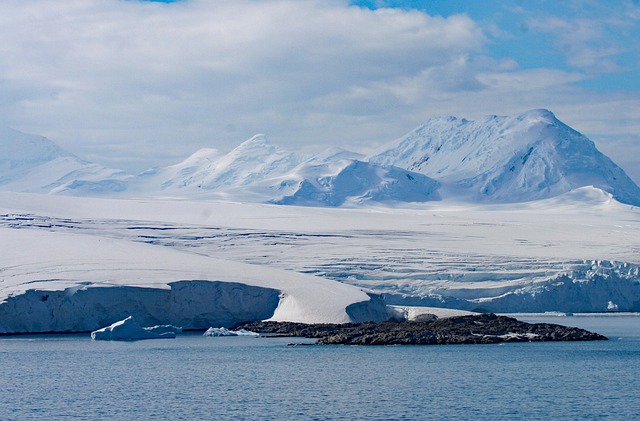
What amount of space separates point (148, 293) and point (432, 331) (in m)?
9.89

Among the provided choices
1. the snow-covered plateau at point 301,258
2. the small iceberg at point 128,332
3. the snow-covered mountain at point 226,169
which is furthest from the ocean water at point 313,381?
the snow-covered mountain at point 226,169

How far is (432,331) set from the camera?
32531 mm

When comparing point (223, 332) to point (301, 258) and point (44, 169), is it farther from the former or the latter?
point (44, 169)

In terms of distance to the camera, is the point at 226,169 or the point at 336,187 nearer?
the point at 336,187

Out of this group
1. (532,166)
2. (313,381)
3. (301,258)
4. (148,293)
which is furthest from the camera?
(532,166)

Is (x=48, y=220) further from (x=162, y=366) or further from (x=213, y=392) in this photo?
(x=213, y=392)

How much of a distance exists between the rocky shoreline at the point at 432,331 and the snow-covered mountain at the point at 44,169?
108090mm

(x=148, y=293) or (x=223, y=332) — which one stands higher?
(x=148, y=293)

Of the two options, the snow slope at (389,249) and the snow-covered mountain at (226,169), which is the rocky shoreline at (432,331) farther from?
the snow-covered mountain at (226,169)

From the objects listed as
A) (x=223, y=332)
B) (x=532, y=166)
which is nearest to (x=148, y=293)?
(x=223, y=332)

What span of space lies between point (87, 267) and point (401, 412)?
21.0 m

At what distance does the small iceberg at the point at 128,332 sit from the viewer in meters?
32.7

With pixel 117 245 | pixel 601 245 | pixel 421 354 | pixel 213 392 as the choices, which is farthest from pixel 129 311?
pixel 601 245

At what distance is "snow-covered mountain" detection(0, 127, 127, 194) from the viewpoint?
147 meters
